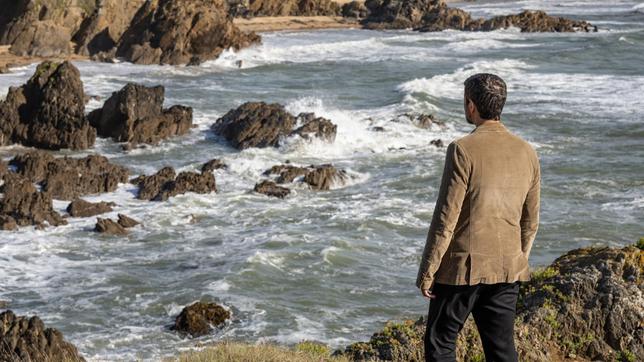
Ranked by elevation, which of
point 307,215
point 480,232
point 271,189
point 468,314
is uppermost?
point 480,232

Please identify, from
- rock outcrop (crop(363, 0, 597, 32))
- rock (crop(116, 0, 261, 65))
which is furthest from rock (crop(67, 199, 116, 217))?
rock outcrop (crop(363, 0, 597, 32))

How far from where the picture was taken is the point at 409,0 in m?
68.0

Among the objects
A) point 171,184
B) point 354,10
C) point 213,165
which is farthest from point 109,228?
point 354,10

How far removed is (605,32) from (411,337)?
5262 centimetres

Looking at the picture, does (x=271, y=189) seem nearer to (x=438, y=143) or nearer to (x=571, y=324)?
(x=438, y=143)

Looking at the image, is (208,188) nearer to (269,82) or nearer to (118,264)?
(118,264)

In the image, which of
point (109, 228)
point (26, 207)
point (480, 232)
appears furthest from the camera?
point (26, 207)

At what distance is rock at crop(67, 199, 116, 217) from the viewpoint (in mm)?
20094

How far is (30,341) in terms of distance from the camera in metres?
11.6

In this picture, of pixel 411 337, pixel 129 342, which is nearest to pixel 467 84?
pixel 411 337

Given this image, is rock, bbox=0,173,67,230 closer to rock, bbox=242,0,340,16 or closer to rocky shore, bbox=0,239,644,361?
rocky shore, bbox=0,239,644,361

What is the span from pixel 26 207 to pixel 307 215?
549 centimetres

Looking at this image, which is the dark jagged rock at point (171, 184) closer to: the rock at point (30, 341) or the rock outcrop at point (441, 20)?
the rock at point (30, 341)

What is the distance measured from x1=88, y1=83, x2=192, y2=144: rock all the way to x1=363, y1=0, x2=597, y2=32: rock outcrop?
120 feet
